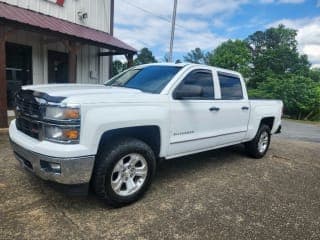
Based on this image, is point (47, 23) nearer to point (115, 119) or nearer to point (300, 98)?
point (115, 119)

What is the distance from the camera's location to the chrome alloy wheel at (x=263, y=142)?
6.46 m

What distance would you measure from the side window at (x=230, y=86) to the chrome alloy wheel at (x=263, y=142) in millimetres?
1325

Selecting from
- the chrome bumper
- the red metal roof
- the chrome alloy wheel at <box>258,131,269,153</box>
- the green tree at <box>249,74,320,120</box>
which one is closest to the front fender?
the chrome bumper

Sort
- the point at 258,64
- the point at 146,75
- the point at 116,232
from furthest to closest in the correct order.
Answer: the point at 258,64, the point at 146,75, the point at 116,232

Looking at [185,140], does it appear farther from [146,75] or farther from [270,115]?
[270,115]

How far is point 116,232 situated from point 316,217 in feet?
8.29

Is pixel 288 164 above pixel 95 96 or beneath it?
beneath

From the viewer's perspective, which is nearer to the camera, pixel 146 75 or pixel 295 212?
pixel 295 212

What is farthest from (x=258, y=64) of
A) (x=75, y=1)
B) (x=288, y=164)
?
(x=288, y=164)

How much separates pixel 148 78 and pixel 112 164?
1.72 m

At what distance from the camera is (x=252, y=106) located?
591 cm

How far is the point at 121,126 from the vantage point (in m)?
3.38

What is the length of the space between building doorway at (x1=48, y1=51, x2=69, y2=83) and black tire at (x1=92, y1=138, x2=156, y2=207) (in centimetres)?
900

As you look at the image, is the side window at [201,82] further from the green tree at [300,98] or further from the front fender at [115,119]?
the green tree at [300,98]
